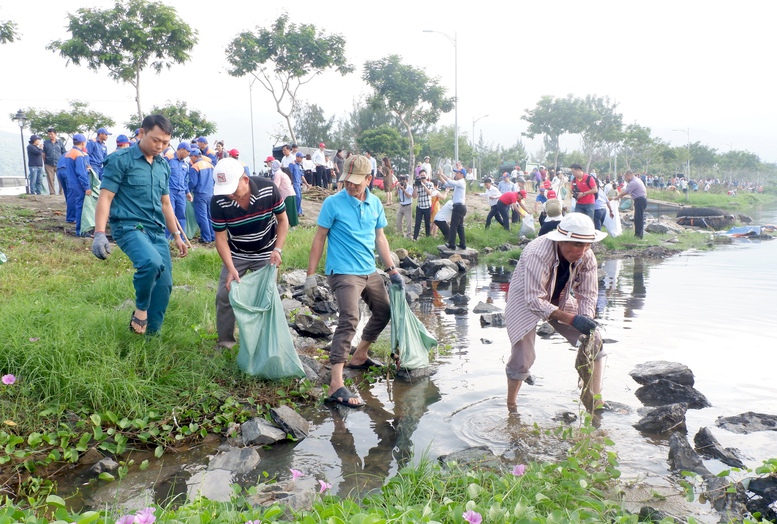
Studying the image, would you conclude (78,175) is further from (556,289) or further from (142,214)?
(556,289)

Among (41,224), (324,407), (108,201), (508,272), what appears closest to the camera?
(108,201)

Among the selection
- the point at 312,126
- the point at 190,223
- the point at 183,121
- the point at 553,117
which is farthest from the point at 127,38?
the point at 553,117

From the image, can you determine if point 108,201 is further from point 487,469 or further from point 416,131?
point 416,131

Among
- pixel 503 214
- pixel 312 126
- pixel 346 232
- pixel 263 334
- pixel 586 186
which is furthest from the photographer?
pixel 312 126

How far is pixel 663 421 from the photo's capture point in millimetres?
4457

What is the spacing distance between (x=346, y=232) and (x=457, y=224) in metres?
9.14

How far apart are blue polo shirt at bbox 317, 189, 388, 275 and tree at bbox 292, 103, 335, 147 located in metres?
46.3

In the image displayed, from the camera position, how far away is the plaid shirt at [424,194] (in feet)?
46.1

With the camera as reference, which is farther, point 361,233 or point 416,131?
point 416,131

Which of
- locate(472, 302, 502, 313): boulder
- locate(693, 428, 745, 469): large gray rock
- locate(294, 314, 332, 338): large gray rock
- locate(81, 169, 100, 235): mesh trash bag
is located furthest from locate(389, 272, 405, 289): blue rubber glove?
locate(81, 169, 100, 235): mesh trash bag

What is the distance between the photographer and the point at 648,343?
6953mm

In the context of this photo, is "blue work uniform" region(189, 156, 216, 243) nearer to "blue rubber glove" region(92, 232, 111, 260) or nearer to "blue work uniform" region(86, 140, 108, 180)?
"blue work uniform" region(86, 140, 108, 180)

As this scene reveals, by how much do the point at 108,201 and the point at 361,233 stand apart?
195 centimetres

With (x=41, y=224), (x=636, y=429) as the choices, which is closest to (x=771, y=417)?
(x=636, y=429)
